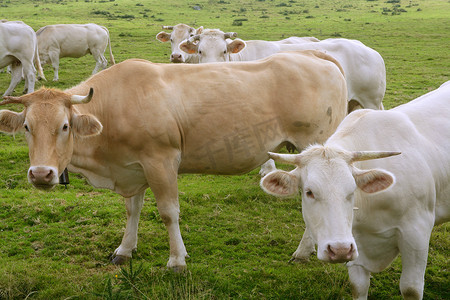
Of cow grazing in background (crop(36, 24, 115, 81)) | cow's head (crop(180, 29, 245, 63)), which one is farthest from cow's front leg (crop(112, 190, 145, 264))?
cow grazing in background (crop(36, 24, 115, 81))

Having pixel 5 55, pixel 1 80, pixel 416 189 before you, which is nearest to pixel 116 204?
pixel 416 189

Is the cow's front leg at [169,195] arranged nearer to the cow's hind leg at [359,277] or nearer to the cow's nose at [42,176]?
the cow's nose at [42,176]

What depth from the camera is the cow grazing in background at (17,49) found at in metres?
12.1

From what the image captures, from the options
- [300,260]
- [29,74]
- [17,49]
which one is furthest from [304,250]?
[17,49]

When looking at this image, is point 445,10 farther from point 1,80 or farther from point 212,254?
point 212,254

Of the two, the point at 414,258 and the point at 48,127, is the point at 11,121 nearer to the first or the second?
the point at 48,127

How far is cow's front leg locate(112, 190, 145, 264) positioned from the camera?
5328 millimetres

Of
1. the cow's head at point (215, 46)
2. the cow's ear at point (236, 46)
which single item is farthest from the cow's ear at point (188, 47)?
the cow's ear at point (236, 46)

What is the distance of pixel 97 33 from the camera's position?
16953mm

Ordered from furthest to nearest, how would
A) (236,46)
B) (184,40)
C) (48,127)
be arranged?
(184,40)
(236,46)
(48,127)

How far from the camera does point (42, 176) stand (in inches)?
156

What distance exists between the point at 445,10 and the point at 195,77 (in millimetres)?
44728

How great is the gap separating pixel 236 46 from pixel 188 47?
1.13 metres

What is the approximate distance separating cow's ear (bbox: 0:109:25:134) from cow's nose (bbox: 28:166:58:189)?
1.86ft
